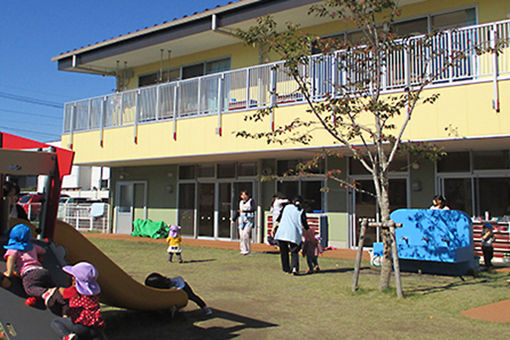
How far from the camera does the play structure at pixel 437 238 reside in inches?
345

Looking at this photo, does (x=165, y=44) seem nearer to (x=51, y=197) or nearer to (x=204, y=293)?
(x=204, y=293)

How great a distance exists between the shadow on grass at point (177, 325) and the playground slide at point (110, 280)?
0.28 meters

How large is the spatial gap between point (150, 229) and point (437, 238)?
1188 cm

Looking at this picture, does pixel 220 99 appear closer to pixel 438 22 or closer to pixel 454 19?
pixel 438 22

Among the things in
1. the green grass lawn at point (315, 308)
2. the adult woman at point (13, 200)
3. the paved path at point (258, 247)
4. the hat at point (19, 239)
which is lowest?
the green grass lawn at point (315, 308)

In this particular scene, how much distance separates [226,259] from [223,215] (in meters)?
5.50

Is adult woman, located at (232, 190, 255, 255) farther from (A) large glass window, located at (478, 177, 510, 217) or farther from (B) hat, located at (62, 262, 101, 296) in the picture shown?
(B) hat, located at (62, 262, 101, 296)

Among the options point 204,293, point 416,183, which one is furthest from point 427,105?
point 204,293

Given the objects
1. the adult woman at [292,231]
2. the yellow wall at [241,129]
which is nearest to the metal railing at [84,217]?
the yellow wall at [241,129]

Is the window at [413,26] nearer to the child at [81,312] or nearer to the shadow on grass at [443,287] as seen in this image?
the shadow on grass at [443,287]

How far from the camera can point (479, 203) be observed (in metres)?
12.2

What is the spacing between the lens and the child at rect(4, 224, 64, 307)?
4332 mm

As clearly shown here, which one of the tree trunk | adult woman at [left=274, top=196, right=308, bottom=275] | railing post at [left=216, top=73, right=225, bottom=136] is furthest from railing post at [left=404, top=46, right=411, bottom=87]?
railing post at [left=216, top=73, right=225, bottom=136]

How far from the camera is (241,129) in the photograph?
539 inches
